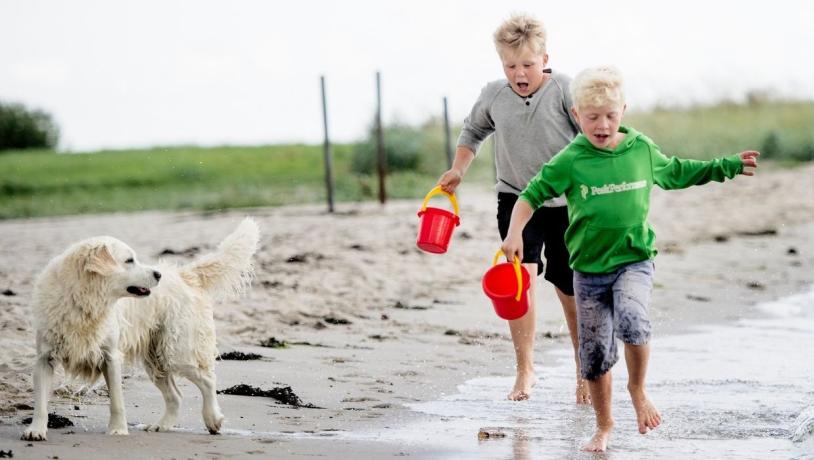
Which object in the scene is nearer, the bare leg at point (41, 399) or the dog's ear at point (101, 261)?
the bare leg at point (41, 399)

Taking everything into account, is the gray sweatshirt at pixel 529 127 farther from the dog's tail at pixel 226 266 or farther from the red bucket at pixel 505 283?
the dog's tail at pixel 226 266

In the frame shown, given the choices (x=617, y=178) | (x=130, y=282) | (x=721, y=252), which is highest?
(x=617, y=178)

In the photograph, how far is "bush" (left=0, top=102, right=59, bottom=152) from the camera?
36.0m

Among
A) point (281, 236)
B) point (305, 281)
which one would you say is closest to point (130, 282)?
point (305, 281)

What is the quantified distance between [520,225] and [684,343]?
3787 millimetres

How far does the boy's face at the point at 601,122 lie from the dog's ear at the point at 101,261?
2203mm

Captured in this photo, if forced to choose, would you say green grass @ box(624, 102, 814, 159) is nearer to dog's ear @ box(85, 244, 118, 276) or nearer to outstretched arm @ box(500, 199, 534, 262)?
outstretched arm @ box(500, 199, 534, 262)

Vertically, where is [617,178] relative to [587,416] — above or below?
above

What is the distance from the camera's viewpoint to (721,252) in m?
14.8

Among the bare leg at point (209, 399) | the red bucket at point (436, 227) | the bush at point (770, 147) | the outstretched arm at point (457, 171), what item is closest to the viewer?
the bare leg at point (209, 399)

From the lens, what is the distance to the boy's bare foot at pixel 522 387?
6.70m

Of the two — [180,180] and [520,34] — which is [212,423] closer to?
[520,34]

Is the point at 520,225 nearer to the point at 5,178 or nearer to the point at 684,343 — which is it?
the point at 684,343

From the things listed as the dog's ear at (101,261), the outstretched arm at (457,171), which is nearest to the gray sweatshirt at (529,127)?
the outstretched arm at (457,171)
